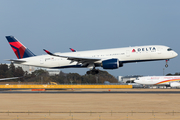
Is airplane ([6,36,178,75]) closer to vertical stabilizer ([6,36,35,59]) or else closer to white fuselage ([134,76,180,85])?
vertical stabilizer ([6,36,35,59])

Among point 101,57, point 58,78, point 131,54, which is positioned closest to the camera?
point 131,54

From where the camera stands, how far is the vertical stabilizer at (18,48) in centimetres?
5444

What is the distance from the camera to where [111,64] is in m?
45.3

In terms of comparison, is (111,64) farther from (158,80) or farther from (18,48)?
(158,80)

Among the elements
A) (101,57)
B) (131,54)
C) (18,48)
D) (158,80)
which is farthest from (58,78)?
(131,54)

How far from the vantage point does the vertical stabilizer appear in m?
54.4

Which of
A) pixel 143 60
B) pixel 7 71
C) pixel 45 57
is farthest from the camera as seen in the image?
pixel 7 71

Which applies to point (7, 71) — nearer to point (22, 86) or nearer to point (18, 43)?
point (22, 86)

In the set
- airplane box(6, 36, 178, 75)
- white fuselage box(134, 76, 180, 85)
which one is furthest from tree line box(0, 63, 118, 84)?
airplane box(6, 36, 178, 75)
